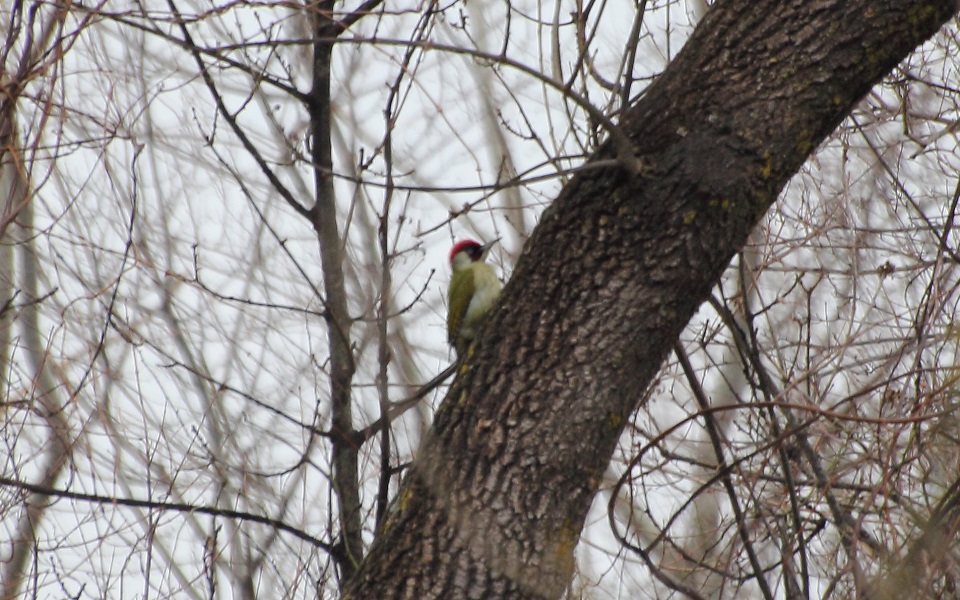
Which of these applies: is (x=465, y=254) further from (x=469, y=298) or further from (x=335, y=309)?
(x=335, y=309)

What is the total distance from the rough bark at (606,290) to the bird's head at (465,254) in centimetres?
373

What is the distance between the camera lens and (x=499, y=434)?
2760mm

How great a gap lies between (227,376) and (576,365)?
16.2 feet

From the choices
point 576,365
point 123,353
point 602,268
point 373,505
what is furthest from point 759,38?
point 123,353

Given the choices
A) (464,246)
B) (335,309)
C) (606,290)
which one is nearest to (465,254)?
(464,246)

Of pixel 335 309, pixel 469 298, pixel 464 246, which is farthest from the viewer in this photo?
pixel 464 246

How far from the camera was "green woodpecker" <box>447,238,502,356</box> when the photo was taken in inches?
233

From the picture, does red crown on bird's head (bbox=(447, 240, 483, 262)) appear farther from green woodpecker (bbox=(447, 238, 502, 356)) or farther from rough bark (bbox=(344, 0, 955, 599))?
rough bark (bbox=(344, 0, 955, 599))

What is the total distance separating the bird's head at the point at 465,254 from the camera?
674 cm

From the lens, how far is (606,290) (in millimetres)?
2814

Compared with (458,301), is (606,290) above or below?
below

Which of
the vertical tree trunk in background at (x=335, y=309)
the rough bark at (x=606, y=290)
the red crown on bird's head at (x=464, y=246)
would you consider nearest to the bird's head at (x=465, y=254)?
the red crown on bird's head at (x=464, y=246)

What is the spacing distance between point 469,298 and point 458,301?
134 millimetres

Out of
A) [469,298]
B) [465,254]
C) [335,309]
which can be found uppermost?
[465,254]
